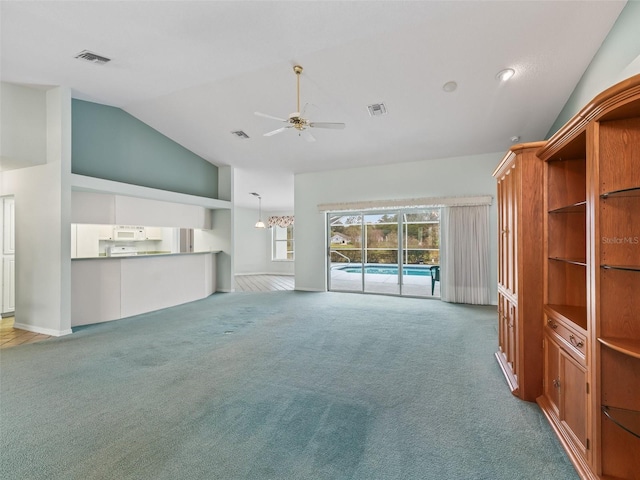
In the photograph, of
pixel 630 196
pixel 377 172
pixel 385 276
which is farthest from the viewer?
pixel 385 276

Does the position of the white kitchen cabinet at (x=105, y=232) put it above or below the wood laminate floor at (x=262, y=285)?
above

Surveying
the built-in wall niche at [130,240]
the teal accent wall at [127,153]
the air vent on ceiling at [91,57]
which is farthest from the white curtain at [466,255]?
the air vent on ceiling at [91,57]

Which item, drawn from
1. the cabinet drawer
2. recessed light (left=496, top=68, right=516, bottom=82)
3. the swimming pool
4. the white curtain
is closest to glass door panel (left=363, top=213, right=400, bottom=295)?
the swimming pool

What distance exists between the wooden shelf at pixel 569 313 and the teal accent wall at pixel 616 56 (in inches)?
80.6

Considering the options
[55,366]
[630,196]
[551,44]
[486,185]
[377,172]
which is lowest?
[55,366]

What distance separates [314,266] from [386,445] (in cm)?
563

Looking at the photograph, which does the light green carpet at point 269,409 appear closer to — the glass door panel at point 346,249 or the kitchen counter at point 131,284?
the kitchen counter at point 131,284

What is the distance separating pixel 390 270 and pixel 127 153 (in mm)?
5903

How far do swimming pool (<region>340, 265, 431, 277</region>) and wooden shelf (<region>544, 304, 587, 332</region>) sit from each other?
14.6 ft

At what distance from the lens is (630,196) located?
4.95 ft

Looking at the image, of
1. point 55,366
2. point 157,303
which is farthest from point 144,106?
point 55,366

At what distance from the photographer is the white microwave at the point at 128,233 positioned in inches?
219

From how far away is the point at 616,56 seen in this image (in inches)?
111

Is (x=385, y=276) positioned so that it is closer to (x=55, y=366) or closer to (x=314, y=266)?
(x=314, y=266)
